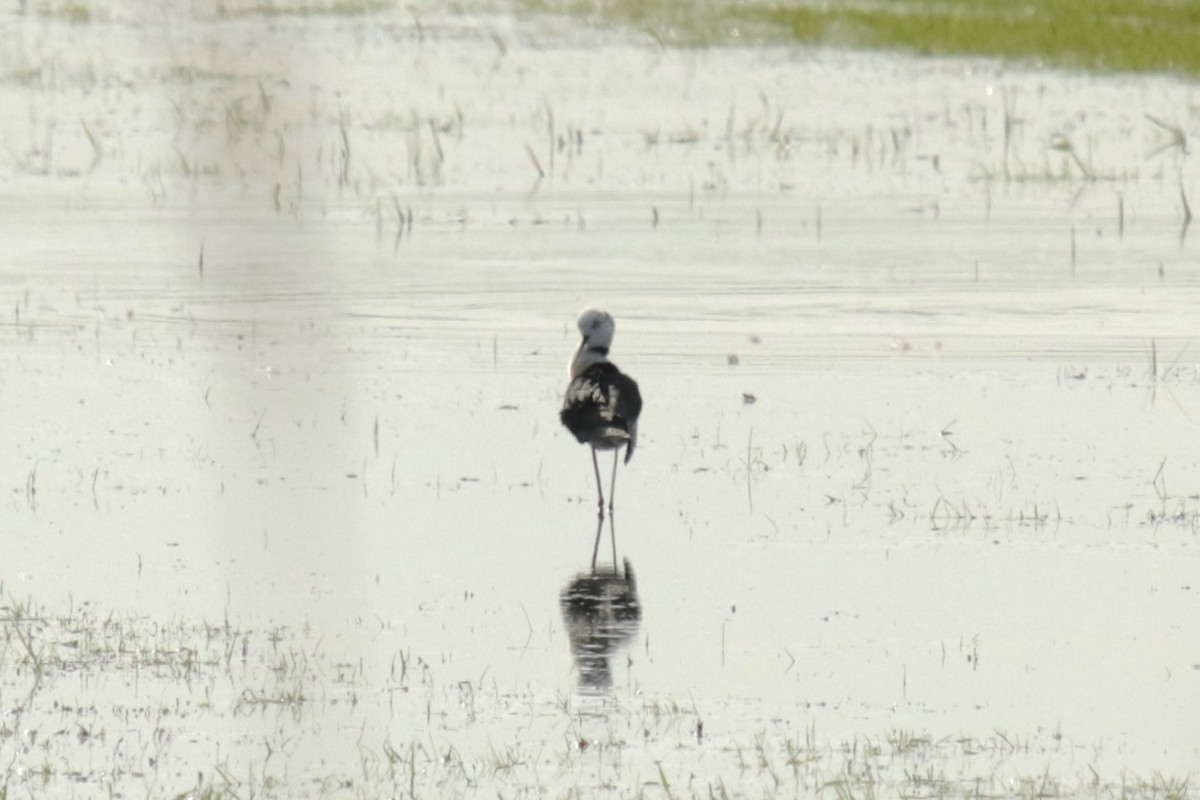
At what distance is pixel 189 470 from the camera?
10.0 meters

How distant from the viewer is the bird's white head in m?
10.6

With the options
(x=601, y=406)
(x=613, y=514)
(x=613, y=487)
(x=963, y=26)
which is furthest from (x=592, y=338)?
(x=963, y=26)

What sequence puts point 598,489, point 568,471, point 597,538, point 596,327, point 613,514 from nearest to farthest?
point 597,538
point 613,514
point 598,489
point 568,471
point 596,327

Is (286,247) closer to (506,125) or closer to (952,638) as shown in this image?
(952,638)

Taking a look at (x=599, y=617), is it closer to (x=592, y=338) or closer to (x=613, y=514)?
(x=613, y=514)

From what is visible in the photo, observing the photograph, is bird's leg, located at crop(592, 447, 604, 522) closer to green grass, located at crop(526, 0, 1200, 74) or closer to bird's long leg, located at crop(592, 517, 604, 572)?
bird's long leg, located at crop(592, 517, 604, 572)

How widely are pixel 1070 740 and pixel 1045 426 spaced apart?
4.78 meters

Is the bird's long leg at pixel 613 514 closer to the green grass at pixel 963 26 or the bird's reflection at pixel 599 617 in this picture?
the bird's reflection at pixel 599 617

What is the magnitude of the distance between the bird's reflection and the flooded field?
3cm

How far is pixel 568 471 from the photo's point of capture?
10195 millimetres

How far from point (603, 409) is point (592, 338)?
3.57ft

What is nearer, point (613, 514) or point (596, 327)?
point (613, 514)

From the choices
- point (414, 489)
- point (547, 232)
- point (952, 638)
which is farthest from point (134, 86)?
point (952, 638)

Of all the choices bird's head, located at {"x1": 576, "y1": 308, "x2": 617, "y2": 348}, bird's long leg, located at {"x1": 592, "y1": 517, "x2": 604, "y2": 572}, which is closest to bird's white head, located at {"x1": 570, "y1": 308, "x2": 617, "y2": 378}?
bird's head, located at {"x1": 576, "y1": 308, "x2": 617, "y2": 348}
